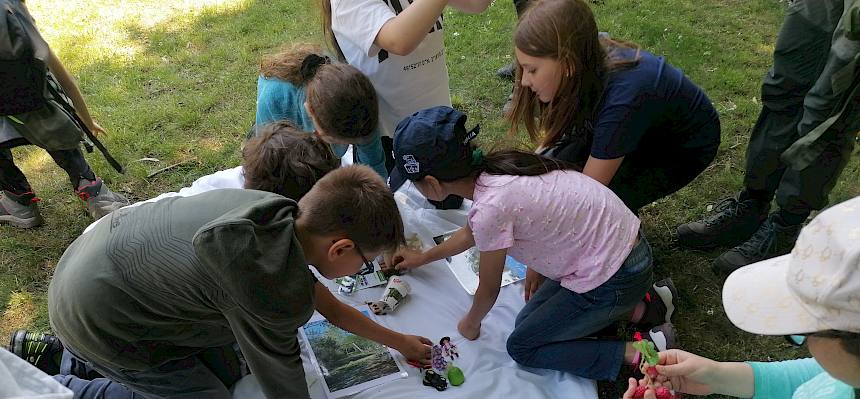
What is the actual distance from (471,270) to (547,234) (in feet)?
2.61

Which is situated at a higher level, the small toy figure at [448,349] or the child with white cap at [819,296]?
the child with white cap at [819,296]

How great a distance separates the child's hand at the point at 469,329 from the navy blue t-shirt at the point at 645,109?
0.81m

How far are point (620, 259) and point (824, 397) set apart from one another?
0.78 m

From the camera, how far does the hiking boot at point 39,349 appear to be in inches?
88.5

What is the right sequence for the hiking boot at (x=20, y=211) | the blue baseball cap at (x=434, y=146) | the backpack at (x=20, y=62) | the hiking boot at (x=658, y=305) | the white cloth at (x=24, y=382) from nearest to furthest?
the white cloth at (x=24, y=382)
the blue baseball cap at (x=434, y=146)
the hiking boot at (x=658, y=305)
the backpack at (x=20, y=62)
the hiking boot at (x=20, y=211)

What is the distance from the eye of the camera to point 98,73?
14.3ft

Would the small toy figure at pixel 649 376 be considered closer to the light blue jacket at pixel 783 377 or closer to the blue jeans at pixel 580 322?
the light blue jacket at pixel 783 377

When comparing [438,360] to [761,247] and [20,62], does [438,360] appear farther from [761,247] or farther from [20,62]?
[20,62]

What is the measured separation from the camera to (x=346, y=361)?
233 cm

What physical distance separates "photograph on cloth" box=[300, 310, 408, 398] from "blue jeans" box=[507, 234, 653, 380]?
48 cm

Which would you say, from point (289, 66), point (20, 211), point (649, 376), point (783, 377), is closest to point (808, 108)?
point (783, 377)

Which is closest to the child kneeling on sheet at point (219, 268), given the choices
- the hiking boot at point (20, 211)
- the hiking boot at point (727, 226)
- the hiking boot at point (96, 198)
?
the hiking boot at point (96, 198)

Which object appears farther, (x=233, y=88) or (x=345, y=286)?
(x=233, y=88)

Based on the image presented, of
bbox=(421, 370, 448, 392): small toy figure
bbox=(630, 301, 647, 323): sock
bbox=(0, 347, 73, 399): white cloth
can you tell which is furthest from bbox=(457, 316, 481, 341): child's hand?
bbox=(0, 347, 73, 399): white cloth
